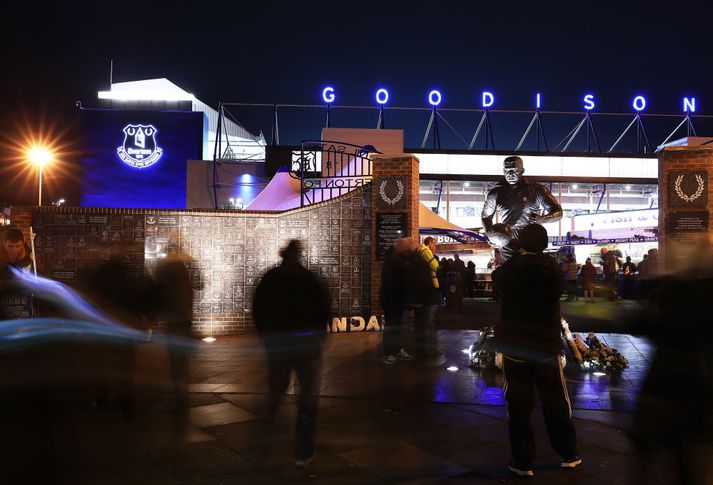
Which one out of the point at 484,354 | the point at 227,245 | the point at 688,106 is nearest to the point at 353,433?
the point at 484,354

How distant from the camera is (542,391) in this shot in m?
4.39

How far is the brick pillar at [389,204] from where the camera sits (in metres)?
11.6

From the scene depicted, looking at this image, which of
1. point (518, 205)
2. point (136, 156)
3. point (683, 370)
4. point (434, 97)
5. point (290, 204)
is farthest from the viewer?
point (434, 97)

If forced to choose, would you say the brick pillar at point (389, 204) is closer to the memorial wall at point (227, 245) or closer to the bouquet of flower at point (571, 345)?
the memorial wall at point (227, 245)

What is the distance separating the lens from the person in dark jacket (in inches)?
171

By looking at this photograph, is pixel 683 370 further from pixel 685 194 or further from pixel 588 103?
pixel 588 103

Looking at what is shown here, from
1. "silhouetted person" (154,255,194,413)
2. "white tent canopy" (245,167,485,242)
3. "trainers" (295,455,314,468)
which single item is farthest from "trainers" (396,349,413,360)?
"white tent canopy" (245,167,485,242)

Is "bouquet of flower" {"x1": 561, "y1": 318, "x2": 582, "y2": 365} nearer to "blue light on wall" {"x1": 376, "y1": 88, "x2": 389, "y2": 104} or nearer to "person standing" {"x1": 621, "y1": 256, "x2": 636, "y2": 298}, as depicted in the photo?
"person standing" {"x1": 621, "y1": 256, "x2": 636, "y2": 298}

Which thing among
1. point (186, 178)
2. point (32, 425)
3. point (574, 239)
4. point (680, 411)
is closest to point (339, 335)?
point (32, 425)

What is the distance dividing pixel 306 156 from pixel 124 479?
374 inches

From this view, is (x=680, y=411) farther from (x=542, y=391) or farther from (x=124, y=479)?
(x=124, y=479)

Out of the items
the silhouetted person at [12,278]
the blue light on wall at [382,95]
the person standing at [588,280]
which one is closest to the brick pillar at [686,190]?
the person standing at [588,280]

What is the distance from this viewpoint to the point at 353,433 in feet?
18.1

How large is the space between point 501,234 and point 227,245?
624cm
